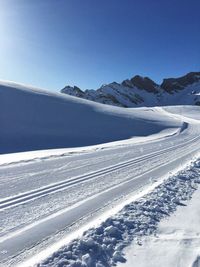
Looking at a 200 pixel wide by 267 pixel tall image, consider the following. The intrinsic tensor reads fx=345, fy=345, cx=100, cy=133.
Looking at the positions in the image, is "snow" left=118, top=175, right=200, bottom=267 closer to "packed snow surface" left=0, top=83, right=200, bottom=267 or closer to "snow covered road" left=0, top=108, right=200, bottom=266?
"packed snow surface" left=0, top=83, right=200, bottom=267

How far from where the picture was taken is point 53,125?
2831 cm

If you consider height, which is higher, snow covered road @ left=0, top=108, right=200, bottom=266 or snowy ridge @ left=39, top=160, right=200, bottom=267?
snow covered road @ left=0, top=108, right=200, bottom=266

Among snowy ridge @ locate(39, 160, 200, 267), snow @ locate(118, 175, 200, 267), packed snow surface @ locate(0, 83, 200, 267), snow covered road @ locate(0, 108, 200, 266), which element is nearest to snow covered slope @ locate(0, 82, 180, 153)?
packed snow surface @ locate(0, 83, 200, 267)

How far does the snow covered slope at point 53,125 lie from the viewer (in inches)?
898

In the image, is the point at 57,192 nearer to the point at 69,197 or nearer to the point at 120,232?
the point at 69,197

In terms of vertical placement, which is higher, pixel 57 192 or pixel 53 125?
pixel 53 125

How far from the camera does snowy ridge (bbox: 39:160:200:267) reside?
4805 mm

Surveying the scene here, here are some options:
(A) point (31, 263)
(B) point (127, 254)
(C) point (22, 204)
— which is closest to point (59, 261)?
(A) point (31, 263)

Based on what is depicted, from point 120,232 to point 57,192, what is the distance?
2935 millimetres

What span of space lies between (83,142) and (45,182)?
1562cm

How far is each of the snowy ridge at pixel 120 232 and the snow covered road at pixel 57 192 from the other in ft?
1.46

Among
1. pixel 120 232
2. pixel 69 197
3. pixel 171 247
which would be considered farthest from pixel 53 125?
pixel 171 247

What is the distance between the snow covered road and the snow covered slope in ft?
25.1

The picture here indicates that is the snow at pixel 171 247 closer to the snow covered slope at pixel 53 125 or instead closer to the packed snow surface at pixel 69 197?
the packed snow surface at pixel 69 197
